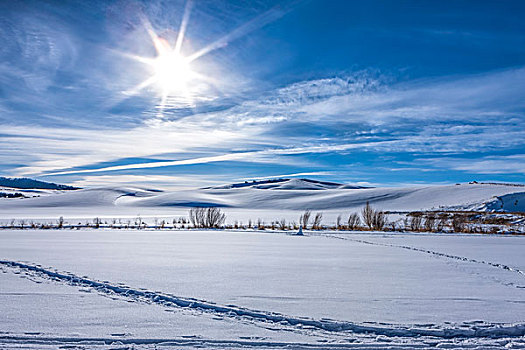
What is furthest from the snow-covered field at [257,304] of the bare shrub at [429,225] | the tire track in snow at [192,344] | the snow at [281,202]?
the snow at [281,202]

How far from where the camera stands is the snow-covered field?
3625 mm

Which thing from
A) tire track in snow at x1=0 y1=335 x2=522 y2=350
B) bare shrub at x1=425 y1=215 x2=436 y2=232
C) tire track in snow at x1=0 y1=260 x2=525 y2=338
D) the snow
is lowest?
tire track in snow at x1=0 y1=335 x2=522 y2=350

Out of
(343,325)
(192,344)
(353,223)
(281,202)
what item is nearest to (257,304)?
(343,325)

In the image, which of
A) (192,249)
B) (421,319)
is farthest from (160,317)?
(192,249)

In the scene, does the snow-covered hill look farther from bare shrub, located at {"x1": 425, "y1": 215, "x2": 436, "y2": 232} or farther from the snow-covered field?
the snow-covered field

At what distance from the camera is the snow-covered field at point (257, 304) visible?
362 cm

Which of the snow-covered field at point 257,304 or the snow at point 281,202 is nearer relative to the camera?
the snow-covered field at point 257,304

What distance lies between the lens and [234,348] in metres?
3.41

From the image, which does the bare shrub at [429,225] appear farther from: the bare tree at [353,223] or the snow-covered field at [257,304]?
the snow-covered field at [257,304]

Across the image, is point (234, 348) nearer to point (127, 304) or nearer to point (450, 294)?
point (127, 304)

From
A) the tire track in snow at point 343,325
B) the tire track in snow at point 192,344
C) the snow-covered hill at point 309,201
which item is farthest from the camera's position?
the snow-covered hill at point 309,201

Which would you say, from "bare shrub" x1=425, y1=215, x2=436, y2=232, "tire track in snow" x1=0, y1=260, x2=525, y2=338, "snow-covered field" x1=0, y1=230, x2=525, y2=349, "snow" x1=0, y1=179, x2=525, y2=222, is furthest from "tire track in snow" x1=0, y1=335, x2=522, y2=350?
"snow" x1=0, y1=179, x2=525, y2=222

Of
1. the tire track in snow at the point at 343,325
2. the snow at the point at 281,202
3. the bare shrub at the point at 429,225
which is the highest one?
the snow at the point at 281,202

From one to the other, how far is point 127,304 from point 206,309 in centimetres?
94
